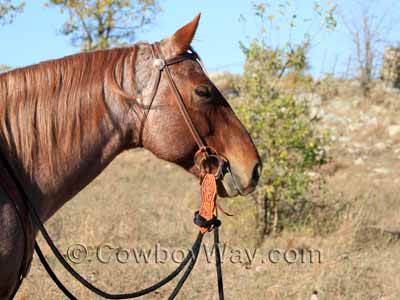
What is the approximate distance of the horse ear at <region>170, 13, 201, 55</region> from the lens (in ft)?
8.48

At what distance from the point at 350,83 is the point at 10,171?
22.2 m

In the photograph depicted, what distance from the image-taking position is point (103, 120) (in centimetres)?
254

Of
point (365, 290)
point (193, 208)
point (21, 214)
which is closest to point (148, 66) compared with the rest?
point (21, 214)

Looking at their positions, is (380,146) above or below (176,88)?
below

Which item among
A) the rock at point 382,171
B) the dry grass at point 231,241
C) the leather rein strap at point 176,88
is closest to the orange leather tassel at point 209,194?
the leather rein strap at point 176,88

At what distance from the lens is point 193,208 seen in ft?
28.5

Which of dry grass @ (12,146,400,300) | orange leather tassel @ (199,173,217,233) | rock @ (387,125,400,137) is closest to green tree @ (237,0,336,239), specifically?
dry grass @ (12,146,400,300)

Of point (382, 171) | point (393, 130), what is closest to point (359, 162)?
point (382, 171)

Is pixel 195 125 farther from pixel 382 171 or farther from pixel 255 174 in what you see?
pixel 382 171

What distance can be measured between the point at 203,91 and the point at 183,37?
276mm

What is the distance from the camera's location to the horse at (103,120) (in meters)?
2.39

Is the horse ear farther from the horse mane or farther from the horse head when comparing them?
the horse mane

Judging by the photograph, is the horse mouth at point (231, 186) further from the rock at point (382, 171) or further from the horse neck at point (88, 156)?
the rock at point (382, 171)

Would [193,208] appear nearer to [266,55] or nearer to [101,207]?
[101,207]
